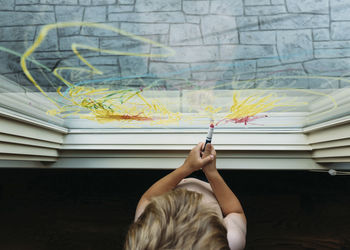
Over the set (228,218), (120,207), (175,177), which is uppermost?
(175,177)

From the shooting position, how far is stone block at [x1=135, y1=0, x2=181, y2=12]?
58 cm

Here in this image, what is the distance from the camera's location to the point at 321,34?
1.88ft

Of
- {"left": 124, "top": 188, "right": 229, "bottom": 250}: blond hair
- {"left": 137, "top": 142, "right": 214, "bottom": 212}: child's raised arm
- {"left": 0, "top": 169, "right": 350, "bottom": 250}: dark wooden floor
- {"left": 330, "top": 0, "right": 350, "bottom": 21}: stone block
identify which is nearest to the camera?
{"left": 124, "top": 188, "right": 229, "bottom": 250}: blond hair

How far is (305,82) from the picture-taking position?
636 mm

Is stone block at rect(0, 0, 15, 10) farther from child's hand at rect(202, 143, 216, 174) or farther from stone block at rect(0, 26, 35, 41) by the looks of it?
child's hand at rect(202, 143, 216, 174)

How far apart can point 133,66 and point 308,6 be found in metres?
0.46

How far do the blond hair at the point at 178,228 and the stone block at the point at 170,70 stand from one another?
32 centimetres

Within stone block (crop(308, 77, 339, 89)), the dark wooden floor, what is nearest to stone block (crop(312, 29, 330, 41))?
stone block (crop(308, 77, 339, 89))

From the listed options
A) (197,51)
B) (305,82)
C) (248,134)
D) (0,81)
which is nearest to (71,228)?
(0,81)

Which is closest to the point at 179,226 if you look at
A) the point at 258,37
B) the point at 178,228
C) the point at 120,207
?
the point at 178,228

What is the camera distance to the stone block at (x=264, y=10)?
0.57 metres

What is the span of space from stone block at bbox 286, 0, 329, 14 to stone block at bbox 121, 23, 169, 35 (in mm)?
312

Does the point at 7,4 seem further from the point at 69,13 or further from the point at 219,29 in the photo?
the point at 219,29

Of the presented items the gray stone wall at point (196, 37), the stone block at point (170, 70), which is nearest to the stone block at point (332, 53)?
the gray stone wall at point (196, 37)
